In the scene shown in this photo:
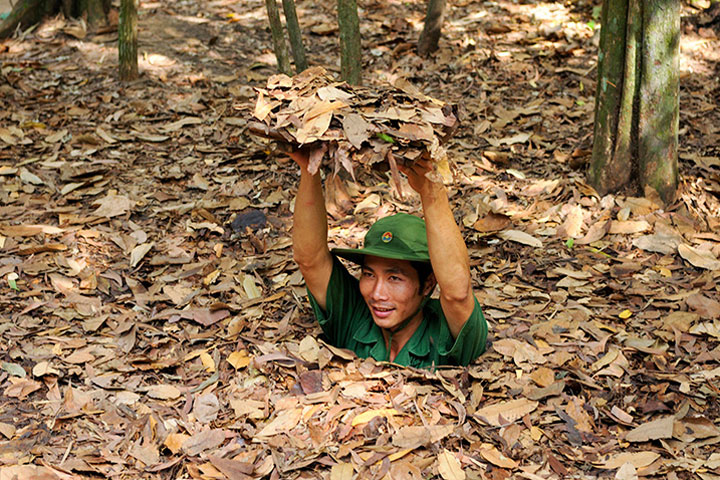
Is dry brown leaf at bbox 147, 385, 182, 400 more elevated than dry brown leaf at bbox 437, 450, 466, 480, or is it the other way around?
dry brown leaf at bbox 147, 385, 182, 400

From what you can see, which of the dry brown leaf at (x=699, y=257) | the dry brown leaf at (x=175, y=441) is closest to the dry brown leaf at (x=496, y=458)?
the dry brown leaf at (x=175, y=441)

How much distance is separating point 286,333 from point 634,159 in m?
2.56

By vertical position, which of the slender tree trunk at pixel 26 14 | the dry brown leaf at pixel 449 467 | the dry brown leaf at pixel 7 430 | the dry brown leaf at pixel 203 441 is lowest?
the dry brown leaf at pixel 449 467

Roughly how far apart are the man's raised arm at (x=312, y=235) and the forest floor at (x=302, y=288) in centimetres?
36

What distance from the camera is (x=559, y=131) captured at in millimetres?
6184

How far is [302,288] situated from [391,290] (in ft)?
3.23

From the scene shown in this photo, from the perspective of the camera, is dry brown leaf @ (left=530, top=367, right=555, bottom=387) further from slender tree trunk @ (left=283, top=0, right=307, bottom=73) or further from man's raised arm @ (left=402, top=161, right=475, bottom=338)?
slender tree trunk @ (left=283, top=0, right=307, bottom=73)

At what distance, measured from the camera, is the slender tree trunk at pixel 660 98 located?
15.8 ft

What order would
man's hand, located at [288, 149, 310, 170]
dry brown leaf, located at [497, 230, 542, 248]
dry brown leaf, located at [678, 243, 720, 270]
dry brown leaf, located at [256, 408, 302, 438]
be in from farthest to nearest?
dry brown leaf, located at [497, 230, 542, 248] < dry brown leaf, located at [678, 243, 720, 270] < dry brown leaf, located at [256, 408, 302, 438] < man's hand, located at [288, 149, 310, 170]

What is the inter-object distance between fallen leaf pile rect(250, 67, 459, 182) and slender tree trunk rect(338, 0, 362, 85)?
229 centimetres

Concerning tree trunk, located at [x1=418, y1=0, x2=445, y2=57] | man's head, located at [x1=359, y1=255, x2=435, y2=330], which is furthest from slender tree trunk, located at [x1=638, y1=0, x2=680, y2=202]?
tree trunk, located at [x1=418, y1=0, x2=445, y2=57]

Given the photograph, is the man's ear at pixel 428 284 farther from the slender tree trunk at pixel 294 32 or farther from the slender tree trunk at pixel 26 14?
the slender tree trunk at pixel 26 14

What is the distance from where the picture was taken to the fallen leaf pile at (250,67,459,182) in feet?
9.93

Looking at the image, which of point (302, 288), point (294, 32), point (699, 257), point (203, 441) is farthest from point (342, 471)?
point (294, 32)
